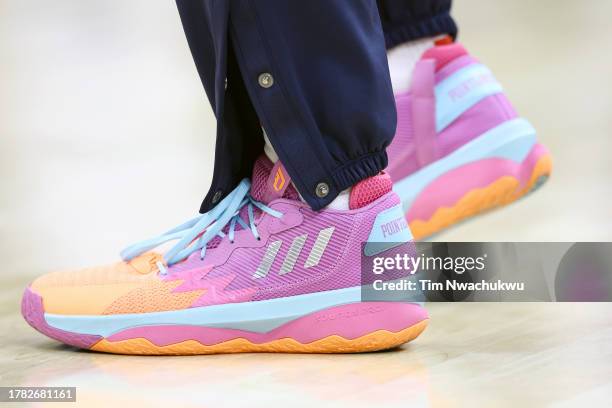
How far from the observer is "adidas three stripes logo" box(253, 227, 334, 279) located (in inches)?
46.6

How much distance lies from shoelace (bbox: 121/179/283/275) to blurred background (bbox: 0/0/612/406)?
0.48ft

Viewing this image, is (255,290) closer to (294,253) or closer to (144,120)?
(294,253)

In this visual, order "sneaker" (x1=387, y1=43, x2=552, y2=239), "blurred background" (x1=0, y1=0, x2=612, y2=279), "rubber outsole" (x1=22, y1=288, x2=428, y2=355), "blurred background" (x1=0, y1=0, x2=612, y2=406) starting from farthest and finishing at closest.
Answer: "blurred background" (x1=0, y1=0, x2=612, y2=279) < "sneaker" (x1=387, y1=43, x2=552, y2=239) < "rubber outsole" (x1=22, y1=288, x2=428, y2=355) < "blurred background" (x1=0, y1=0, x2=612, y2=406)

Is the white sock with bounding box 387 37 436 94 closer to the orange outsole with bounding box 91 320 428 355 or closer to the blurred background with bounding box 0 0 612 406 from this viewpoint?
the blurred background with bounding box 0 0 612 406

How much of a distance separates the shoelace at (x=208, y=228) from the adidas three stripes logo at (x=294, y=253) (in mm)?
49

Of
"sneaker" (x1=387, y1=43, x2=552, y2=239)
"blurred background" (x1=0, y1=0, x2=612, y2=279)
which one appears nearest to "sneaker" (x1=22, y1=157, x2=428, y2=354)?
"sneaker" (x1=387, y1=43, x2=552, y2=239)

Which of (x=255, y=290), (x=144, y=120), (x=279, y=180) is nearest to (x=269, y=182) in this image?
(x=279, y=180)

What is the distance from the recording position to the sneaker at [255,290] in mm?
1178

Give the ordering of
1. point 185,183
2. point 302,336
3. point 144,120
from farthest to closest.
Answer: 1. point 144,120
2. point 185,183
3. point 302,336

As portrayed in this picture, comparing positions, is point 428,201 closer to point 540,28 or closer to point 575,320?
point 575,320

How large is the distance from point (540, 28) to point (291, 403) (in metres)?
2.79

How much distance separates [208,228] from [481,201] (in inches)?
23.5

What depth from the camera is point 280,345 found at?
1.20m

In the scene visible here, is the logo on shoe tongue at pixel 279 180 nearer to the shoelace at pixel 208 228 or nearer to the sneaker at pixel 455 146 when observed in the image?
the shoelace at pixel 208 228
